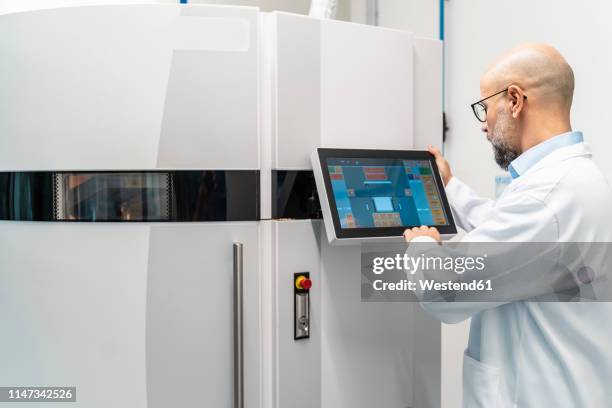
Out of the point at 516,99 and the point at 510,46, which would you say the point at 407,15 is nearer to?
the point at 510,46

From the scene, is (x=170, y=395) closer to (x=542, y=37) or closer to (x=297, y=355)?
(x=297, y=355)

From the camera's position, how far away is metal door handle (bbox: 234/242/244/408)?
150 centimetres

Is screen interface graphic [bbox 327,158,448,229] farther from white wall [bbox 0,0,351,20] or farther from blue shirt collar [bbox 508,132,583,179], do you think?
Result: white wall [bbox 0,0,351,20]

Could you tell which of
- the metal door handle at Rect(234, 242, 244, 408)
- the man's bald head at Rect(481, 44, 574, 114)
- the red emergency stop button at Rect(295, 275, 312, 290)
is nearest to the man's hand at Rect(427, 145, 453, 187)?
the man's bald head at Rect(481, 44, 574, 114)

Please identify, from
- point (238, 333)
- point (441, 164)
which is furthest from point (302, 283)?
point (441, 164)

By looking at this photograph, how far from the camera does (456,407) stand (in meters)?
2.58

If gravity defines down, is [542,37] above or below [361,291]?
above

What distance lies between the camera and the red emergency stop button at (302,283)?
5.08ft

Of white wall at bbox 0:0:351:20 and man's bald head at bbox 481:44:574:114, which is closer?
man's bald head at bbox 481:44:574:114

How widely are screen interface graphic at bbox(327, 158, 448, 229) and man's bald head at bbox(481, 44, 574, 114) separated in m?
0.38

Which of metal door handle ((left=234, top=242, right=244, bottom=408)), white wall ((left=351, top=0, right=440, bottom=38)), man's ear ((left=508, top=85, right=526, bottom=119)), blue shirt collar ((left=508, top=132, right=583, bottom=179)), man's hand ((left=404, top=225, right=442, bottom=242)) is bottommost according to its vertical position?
metal door handle ((left=234, top=242, right=244, bottom=408))

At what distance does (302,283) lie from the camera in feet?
5.08

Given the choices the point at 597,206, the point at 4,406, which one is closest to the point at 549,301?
the point at 597,206

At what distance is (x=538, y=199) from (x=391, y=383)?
2.53 feet
